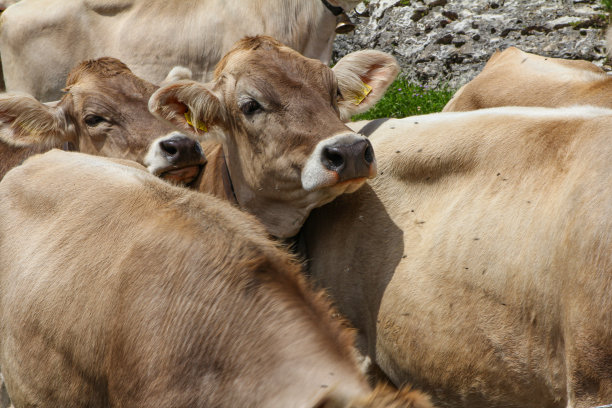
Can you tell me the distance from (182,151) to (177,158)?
51 mm

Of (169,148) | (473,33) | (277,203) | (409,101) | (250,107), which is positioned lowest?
(409,101)

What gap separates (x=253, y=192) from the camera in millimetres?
4617

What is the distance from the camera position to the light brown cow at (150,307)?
2.92 m

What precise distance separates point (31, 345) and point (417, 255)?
186cm

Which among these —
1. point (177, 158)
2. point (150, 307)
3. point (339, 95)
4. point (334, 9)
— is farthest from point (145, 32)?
point (150, 307)

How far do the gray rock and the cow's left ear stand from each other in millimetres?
4156

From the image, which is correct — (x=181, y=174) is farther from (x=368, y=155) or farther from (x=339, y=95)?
(x=368, y=155)

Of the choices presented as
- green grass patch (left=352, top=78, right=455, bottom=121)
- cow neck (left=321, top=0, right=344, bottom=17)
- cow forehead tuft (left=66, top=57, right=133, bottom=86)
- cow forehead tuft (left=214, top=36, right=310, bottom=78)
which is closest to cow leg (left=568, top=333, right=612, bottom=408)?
cow forehead tuft (left=214, top=36, right=310, bottom=78)

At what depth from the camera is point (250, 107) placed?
4516 millimetres

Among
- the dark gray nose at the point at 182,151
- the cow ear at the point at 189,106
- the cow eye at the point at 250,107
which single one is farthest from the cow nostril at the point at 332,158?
the dark gray nose at the point at 182,151

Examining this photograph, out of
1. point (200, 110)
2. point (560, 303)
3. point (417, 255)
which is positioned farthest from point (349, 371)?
point (200, 110)

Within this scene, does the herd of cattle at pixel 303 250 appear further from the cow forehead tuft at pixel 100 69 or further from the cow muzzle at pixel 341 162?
the cow forehead tuft at pixel 100 69

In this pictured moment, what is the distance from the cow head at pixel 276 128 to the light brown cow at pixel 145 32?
107 inches

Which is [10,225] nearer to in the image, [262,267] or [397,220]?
[262,267]
